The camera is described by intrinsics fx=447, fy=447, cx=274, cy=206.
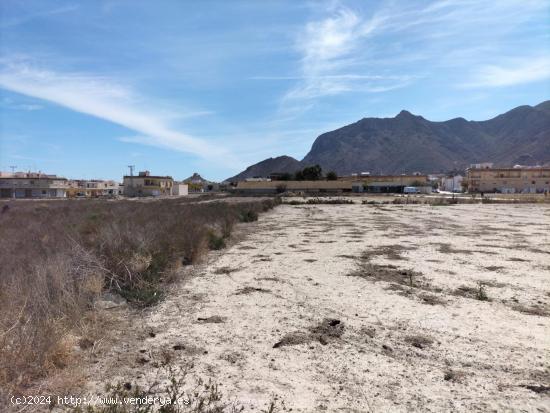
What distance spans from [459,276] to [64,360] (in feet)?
31.9

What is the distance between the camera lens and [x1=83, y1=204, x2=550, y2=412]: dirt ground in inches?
202

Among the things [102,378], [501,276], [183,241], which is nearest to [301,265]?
[183,241]

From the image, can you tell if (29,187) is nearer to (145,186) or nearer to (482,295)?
(145,186)

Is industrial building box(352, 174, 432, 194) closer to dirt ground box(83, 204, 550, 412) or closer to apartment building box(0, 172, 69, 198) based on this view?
apartment building box(0, 172, 69, 198)

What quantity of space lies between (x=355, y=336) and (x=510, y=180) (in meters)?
118

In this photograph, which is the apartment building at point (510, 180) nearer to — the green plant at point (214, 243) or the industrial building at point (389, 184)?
the industrial building at point (389, 184)

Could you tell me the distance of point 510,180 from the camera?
10981 centimetres

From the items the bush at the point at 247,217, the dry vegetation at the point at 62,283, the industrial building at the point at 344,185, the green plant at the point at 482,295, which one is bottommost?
the green plant at the point at 482,295

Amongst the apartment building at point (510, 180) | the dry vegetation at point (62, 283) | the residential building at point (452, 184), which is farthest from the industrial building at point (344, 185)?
the dry vegetation at point (62, 283)

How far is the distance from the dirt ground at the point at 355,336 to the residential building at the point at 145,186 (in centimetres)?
10499

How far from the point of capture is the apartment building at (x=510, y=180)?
107000mm

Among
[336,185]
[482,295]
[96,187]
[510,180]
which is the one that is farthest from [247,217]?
[96,187]

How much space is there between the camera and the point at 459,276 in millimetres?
11773

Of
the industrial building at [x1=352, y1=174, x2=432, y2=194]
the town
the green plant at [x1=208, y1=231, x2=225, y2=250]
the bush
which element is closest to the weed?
the green plant at [x1=208, y1=231, x2=225, y2=250]
